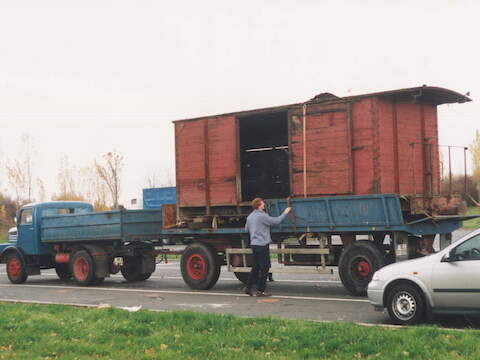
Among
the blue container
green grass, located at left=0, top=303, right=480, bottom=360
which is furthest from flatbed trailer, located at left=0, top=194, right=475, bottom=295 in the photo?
the blue container

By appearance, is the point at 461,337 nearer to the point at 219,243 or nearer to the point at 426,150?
the point at 426,150

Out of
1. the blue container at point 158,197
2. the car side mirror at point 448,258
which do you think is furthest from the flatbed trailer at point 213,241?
the blue container at point 158,197

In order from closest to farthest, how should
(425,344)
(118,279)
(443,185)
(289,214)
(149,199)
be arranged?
(425,344)
(289,214)
(443,185)
(118,279)
(149,199)

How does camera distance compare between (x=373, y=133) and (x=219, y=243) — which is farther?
(x=219, y=243)

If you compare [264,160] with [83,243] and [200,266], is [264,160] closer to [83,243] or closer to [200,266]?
[200,266]

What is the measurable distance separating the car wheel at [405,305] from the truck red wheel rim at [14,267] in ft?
41.2

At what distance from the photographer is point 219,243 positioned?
1509 cm

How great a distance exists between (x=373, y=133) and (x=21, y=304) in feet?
24.3

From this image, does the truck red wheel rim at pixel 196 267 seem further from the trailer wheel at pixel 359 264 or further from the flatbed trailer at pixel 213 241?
the trailer wheel at pixel 359 264

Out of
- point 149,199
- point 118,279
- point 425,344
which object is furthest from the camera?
point 149,199

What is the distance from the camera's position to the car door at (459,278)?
8.44 m

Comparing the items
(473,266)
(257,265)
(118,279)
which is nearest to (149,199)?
(118,279)

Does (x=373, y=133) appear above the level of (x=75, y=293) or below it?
above

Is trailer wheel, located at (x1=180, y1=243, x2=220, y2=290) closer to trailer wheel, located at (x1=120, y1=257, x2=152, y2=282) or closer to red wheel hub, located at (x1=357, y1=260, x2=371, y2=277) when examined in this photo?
trailer wheel, located at (x1=120, y1=257, x2=152, y2=282)
